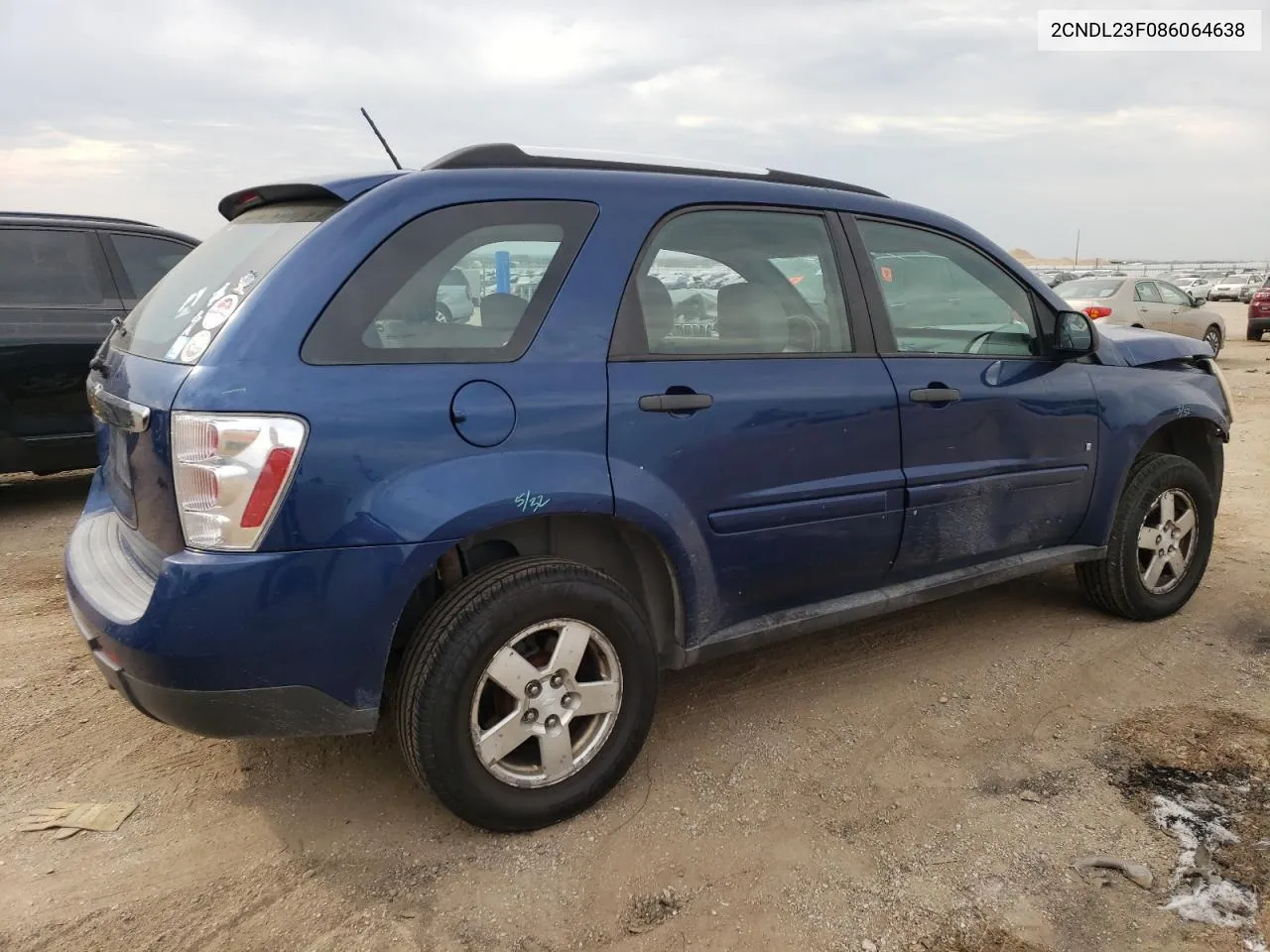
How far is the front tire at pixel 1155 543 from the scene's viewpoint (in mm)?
4043

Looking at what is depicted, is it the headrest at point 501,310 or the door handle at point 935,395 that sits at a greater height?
the headrest at point 501,310

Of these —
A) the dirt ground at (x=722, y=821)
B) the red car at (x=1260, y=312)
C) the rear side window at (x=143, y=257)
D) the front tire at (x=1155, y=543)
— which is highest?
the rear side window at (x=143, y=257)

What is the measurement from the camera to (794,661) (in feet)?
Result: 12.4

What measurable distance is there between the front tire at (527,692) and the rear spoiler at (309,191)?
3.49 feet

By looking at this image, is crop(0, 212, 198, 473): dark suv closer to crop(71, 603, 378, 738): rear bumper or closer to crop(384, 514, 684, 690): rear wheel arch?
crop(384, 514, 684, 690): rear wheel arch

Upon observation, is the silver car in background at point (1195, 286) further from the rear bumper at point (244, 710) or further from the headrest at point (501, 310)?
the rear bumper at point (244, 710)

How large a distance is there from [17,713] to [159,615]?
1.56 meters

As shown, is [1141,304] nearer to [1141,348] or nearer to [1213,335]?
[1213,335]

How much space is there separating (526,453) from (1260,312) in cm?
2182

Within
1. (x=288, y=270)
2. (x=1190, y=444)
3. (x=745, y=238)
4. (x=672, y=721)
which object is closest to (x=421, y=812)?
(x=672, y=721)

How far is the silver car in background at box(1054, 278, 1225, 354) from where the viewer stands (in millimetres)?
14648

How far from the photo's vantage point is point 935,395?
3.28 meters

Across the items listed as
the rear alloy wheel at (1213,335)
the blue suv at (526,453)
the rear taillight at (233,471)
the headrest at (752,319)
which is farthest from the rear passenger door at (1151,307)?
the rear taillight at (233,471)

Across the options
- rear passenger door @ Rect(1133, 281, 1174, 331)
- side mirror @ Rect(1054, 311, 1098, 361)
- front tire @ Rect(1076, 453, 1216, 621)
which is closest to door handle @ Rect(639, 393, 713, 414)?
side mirror @ Rect(1054, 311, 1098, 361)
